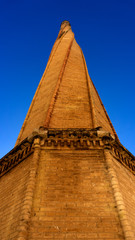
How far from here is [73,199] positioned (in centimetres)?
548

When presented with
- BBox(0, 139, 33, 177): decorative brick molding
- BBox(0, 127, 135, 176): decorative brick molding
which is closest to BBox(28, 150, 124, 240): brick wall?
BBox(0, 127, 135, 176): decorative brick molding

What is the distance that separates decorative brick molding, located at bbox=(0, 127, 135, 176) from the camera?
6.88 m

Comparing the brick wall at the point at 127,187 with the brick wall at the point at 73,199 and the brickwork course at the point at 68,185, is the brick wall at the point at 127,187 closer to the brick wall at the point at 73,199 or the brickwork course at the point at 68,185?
the brickwork course at the point at 68,185

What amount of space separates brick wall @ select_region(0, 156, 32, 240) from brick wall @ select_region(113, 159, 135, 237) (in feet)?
8.60

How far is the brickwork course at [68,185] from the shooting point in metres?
4.91

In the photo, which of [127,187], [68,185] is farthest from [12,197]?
[127,187]

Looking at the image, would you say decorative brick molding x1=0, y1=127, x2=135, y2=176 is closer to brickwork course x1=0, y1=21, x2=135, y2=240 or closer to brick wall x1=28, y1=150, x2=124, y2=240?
brickwork course x1=0, y1=21, x2=135, y2=240

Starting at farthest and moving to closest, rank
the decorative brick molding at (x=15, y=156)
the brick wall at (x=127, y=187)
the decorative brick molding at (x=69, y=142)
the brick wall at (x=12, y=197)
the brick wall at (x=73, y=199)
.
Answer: the decorative brick molding at (x=15, y=156) < the decorative brick molding at (x=69, y=142) < the brick wall at (x=127, y=187) < the brick wall at (x=12, y=197) < the brick wall at (x=73, y=199)

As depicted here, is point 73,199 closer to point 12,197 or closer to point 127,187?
point 12,197

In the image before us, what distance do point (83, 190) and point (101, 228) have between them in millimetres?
1033

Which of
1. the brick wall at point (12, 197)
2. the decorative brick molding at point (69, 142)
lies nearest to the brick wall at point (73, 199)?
the decorative brick molding at point (69, 142)

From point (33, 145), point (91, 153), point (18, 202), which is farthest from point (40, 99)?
point (18, 202)

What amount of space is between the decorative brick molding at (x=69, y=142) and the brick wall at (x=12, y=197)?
0.39 metres

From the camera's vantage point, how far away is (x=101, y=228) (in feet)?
16.1
